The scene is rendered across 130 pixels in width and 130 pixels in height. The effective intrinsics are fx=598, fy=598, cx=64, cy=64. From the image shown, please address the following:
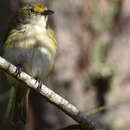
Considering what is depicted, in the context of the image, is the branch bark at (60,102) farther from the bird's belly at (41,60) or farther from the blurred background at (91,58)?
the blurred background at (91,58)

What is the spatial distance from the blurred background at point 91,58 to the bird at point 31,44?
1.52 metres

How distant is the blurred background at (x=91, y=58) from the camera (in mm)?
6434

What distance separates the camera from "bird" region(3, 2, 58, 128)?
4.61m

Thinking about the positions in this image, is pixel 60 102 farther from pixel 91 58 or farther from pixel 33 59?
pixel 91 58

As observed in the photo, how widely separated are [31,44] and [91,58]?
2118 millimetres

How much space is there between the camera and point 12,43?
15.3 ft

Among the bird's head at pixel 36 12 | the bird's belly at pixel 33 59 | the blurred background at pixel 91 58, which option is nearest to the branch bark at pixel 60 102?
the bird's belly at pixel 33 59

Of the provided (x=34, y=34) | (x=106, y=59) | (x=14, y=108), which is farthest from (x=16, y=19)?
(x=106, y=59)

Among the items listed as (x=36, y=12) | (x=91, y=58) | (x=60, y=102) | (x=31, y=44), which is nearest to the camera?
(x=60, y=102)

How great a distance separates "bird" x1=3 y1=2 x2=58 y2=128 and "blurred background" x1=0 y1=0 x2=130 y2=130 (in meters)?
1.52

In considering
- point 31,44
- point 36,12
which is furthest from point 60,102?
point 36,12

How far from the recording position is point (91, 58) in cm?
666

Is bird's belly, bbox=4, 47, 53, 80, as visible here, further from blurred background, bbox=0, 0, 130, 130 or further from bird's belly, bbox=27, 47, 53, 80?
blurred background, bbox=0, 0, 130, 130

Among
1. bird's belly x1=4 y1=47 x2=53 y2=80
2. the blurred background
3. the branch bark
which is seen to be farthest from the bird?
the blurred background
